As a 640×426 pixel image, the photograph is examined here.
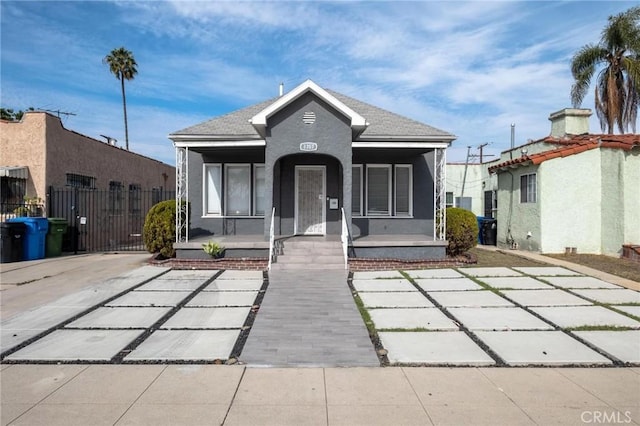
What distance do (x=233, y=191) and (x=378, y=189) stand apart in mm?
5091

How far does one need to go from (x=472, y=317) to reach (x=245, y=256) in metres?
6.62

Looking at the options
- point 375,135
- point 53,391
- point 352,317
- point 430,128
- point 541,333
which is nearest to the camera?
point 53,391

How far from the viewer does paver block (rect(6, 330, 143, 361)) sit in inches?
197

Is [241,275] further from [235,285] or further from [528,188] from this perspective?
[528,188]

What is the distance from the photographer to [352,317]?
6.64 meters

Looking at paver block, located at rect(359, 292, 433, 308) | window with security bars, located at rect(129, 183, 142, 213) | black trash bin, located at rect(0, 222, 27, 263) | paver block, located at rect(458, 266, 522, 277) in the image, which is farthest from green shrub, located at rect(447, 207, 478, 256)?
window with security bars, located at rect(129, 183, 142, 213)

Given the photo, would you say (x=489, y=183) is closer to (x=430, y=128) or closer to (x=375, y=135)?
(x=430, y=128)

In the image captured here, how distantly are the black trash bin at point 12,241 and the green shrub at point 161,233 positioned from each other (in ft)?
13.9

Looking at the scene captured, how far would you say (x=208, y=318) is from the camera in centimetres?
660

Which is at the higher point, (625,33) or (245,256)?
(625,33)

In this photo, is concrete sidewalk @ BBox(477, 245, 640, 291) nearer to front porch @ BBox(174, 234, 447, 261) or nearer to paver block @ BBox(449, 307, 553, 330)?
front porch @ BBox(174, 234, 447, 261)

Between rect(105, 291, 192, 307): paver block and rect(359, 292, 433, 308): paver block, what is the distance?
363 cm

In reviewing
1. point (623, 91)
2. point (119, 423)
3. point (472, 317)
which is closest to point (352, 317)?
point (472, 317)

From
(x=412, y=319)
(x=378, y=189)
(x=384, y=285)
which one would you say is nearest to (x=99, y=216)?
(x=378, y=189)
